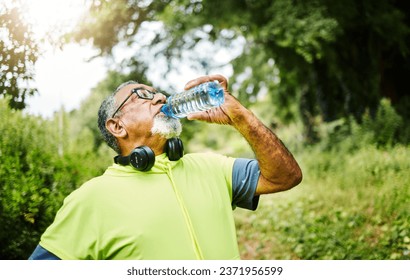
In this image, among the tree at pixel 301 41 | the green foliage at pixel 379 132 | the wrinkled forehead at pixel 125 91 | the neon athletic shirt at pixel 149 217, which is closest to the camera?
the neon athletic shirt at pixel 149 217

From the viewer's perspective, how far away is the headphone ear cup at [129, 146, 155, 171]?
1.83 metres

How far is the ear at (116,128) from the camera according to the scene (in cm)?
204

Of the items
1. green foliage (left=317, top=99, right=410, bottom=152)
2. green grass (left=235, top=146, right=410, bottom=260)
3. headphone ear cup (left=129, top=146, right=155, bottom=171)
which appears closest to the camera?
headphone ear cup (left=129, top=146, right=155, bottom=171)

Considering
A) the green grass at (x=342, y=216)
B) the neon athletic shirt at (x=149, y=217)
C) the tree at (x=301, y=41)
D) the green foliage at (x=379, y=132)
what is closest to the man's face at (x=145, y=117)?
the neon athletic shirt at (x=149, y=217)

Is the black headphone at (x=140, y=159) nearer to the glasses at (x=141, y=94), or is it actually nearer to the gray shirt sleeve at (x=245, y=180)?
the glasses at (x=141, y=94)

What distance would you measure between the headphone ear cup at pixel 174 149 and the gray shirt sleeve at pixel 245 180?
0.91 ft

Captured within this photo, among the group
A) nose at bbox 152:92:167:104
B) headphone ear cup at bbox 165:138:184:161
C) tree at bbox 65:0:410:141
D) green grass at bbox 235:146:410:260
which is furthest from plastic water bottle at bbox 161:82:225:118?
green grass at bbox 235:146:410:260

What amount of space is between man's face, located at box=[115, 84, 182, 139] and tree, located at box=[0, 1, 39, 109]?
986 mm

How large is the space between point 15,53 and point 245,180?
1630mm

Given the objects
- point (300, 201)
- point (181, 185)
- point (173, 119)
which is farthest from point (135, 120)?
point (300, 201)

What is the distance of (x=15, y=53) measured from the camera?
2684 mm

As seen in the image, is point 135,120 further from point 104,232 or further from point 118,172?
point 104,232

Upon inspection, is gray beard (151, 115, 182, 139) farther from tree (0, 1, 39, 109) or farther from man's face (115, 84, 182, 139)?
tree (0, 1, 39, 109)

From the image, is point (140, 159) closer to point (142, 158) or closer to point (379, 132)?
point (142, 158)
